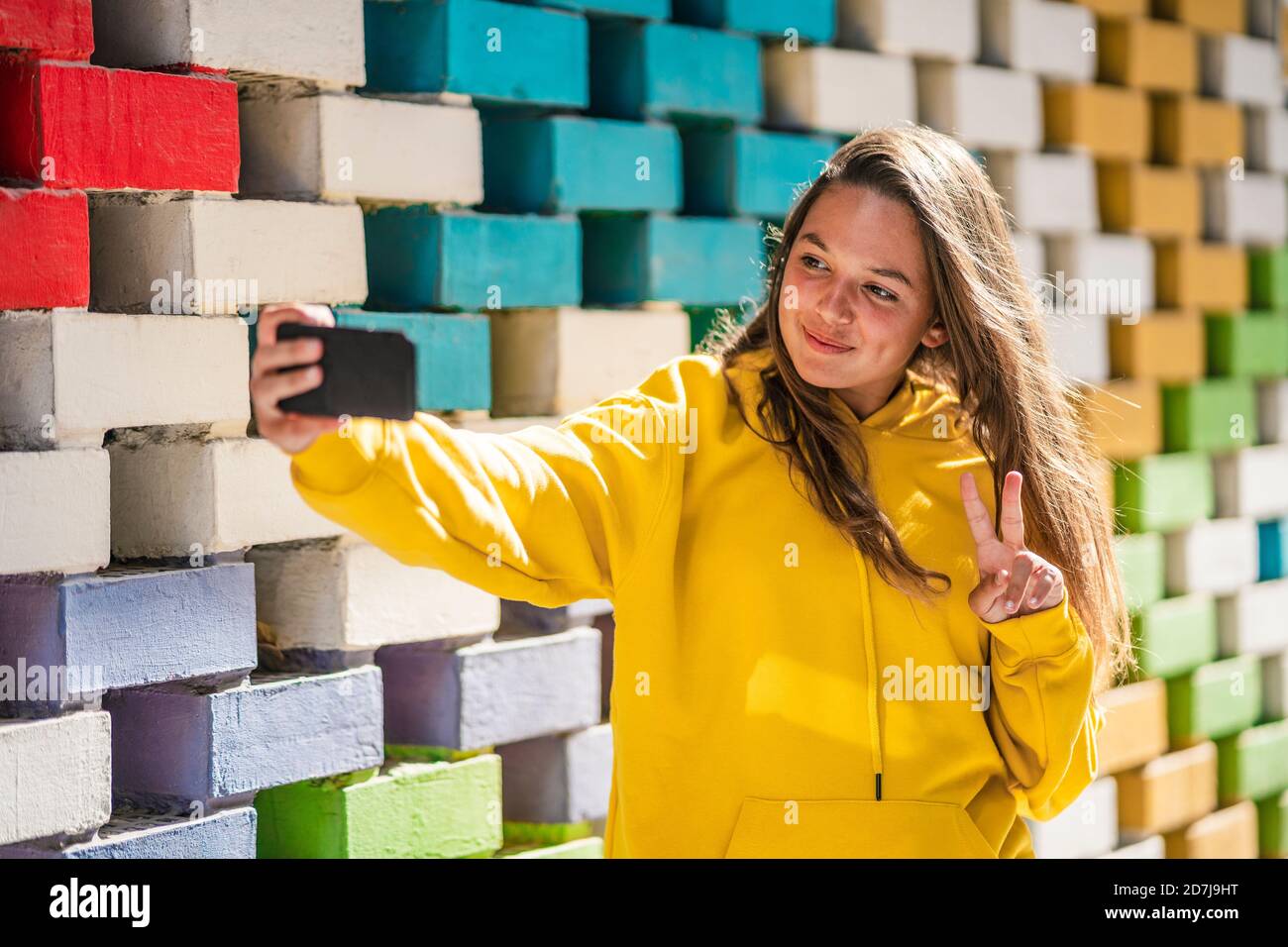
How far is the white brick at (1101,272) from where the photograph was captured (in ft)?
9.29

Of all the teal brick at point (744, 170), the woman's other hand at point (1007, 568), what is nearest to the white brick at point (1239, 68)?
the teal brick at point (744, 170)

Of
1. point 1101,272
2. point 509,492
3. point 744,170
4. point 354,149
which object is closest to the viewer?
point 509,492

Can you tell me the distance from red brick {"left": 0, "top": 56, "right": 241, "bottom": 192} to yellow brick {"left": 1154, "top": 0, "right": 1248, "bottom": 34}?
6.38 feet

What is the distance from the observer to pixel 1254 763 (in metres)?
3.22

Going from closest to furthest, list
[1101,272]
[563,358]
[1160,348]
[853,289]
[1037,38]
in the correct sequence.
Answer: [853,289]
[563,358]
[1037,38]
[1101,272]
[1160,348]

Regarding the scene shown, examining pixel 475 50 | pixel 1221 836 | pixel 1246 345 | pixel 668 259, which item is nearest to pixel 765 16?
pixel 668 259

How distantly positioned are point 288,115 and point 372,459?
661 mm

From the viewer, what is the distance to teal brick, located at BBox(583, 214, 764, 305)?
221cm

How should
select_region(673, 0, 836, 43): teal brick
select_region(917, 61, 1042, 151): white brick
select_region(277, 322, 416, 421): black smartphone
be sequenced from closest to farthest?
select_region(277, 322, 416, 421): black smartphone
select_region(673, 0, 836, 43): teal brick
select_region(917, 61, 1042, 151): white brick

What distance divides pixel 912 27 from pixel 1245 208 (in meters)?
0.99

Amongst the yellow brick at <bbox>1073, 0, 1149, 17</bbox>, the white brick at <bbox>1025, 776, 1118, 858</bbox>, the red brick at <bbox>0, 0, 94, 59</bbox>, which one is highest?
the yellow brick at <bbox>1073, 0, 1149, 17</bbox>

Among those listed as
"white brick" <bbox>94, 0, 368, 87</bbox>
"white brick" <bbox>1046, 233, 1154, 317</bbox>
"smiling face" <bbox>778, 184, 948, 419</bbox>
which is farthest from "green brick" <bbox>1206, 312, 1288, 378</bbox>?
"white brick" <bbox>94, 0, 368, 87</bbox>

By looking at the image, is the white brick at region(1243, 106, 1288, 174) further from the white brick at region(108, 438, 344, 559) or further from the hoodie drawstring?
the white brick at region(108, 438, 344, 559)

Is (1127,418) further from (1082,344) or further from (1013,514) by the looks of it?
(1013,514)
